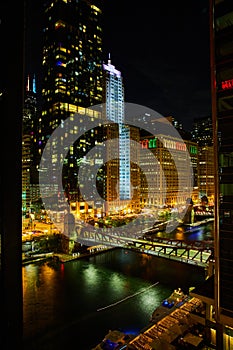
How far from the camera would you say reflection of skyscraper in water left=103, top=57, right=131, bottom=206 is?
37219 mm

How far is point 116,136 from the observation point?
39.4m

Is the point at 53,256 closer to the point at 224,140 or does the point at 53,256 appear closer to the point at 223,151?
the point at 223,151

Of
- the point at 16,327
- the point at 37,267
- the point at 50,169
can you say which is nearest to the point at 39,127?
the point at 50,169

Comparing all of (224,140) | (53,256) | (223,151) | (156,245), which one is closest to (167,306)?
(223,151)

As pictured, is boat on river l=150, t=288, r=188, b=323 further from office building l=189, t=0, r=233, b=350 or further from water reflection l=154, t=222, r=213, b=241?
water reflection l=154, t=222, r=213, b=241

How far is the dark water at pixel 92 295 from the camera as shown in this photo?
397 inches

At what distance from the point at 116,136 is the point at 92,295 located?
28580 mm

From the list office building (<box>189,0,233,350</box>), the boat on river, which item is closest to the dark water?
the boat on river

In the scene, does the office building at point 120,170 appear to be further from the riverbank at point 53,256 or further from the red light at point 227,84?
the red light at point 227,84

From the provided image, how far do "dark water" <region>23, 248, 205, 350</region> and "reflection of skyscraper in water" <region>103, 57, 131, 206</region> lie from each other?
18.1 meters

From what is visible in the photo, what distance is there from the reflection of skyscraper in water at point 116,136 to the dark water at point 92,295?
18051 millimetres

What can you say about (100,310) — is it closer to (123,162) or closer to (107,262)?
(107,262)

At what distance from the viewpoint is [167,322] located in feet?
27.5

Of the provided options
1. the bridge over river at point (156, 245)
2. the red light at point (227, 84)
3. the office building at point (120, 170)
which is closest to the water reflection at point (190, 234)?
the bridge over river at point (156, 245)
